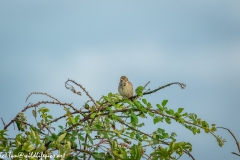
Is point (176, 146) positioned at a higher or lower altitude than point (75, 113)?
lower

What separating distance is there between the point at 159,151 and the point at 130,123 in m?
0.49

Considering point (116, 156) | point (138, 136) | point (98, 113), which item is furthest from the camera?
point (138, 136)

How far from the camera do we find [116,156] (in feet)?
11.3

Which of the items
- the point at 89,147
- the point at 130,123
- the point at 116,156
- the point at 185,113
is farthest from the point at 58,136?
the point at 185,113

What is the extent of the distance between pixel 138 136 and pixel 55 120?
77 cm

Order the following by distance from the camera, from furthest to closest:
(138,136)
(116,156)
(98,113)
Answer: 1. (138,136)
2. (98,113)
3. (116,156)

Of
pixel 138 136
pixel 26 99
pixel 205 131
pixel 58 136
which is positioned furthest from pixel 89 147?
pixel 205 131

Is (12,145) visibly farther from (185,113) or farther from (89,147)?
(185,113)

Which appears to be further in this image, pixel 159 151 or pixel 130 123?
pixel 130 123

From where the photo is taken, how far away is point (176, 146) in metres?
3.57

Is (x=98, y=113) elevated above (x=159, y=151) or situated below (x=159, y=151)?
above

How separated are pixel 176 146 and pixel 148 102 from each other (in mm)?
494

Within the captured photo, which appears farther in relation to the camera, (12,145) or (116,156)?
(12,145)

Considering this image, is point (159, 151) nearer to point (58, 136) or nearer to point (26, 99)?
Result: point (58, 136)
